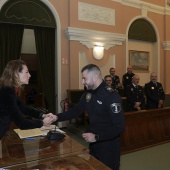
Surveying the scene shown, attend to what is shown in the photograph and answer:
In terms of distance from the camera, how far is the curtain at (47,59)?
640 cm

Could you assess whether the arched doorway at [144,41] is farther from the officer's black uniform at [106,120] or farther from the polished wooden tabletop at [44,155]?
the polished wooden tabletop at [44,155]

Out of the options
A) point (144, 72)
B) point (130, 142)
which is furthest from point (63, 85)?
point (144, 72)

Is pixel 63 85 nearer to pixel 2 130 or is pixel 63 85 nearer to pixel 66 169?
pixel 2 130

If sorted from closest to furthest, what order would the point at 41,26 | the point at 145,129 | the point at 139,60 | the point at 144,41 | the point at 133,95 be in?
the point at 145,129 < the point at 133,95 < the point at 41,26 < the point at 139,60 < the point at 144,41

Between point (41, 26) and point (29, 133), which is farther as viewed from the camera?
point (41, 26)

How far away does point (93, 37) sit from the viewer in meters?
7.01

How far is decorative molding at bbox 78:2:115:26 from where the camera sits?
6.82 meters

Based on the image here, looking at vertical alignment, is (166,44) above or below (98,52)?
above

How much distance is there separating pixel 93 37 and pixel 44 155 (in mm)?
5976

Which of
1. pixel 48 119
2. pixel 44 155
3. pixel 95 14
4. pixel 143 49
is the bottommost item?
pixel 44 155

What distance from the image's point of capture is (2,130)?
6.01 feet

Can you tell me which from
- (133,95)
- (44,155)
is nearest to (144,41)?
(133,95)

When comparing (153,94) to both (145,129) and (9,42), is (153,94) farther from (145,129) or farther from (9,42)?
(9,42)

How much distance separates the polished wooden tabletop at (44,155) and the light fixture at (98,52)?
5.45 meters
